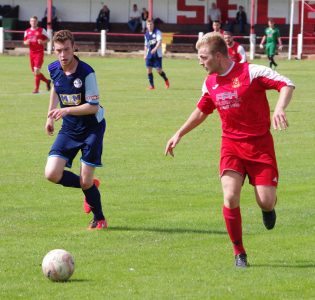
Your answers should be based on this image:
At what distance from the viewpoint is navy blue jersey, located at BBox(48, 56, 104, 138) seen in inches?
417

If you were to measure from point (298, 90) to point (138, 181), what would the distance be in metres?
17.1

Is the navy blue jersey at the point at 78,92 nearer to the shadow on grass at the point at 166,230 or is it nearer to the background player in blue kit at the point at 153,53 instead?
the shadow on grass at the point at 166,230

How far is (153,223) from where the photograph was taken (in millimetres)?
11203

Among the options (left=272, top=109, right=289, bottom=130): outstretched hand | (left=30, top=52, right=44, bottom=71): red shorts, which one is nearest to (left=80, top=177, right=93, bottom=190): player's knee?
(left=272, top=109, right=289, bottom=130): outstretched hand

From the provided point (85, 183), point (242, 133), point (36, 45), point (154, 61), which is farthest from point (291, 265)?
point (154, 61)

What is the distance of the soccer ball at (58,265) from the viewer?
8336 mm

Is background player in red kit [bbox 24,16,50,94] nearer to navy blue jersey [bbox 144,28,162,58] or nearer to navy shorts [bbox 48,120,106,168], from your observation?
navy blue jersey [bbox 144,28,162,58]

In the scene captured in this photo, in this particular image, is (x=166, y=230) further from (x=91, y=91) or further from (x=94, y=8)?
(x=94, y=8)

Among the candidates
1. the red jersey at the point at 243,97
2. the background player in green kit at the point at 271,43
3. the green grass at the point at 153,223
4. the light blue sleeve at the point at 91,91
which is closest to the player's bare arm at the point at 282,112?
the red jersey at the point at 243,97

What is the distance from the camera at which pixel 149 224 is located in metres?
11.2

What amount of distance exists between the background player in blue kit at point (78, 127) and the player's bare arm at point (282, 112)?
2.66 meters

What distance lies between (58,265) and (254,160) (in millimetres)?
1928

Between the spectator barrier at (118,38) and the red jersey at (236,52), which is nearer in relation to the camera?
the red jersey at (236,52)

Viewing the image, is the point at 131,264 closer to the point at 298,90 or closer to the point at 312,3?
the point at 298,90
